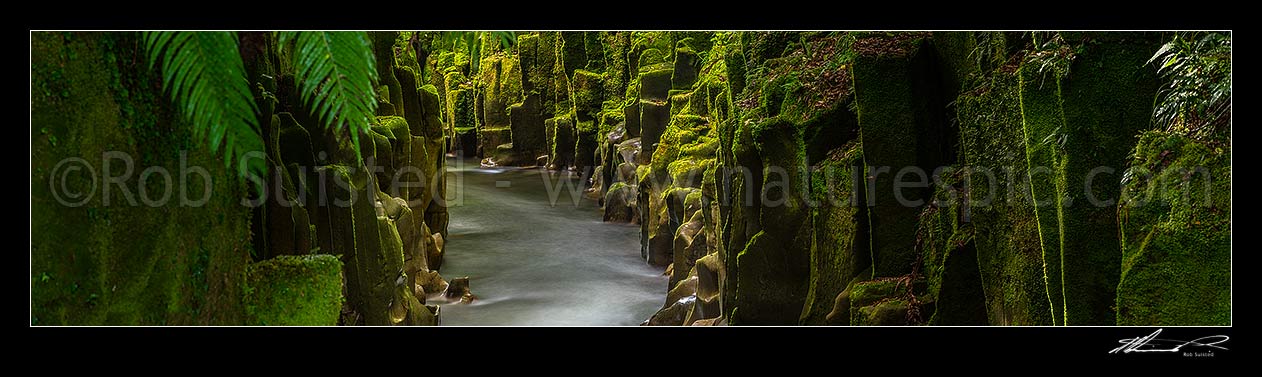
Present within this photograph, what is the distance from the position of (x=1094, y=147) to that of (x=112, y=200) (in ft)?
13.6

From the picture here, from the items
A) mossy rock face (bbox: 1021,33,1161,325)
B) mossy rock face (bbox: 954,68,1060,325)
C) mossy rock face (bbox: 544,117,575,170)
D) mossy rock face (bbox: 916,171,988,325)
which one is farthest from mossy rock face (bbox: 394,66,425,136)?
mossy rock face (bbox: 544,117,575,170)

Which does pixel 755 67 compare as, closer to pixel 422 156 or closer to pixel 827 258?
pixel 827 258

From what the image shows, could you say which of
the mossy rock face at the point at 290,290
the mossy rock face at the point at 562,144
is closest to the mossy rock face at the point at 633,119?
the mossy rock face at the point at 562,144

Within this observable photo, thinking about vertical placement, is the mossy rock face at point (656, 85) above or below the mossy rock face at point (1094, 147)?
above

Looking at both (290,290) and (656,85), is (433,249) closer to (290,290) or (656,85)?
(656,85)

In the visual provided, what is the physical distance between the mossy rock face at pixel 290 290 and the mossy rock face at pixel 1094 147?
142 inches

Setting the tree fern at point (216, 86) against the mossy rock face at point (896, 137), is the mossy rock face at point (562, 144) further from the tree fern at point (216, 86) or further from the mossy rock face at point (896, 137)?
the tree fern at point (216, 86)

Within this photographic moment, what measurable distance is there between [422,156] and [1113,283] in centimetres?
1358

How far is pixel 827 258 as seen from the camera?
737cm

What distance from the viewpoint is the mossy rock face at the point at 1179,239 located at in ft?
9.86
